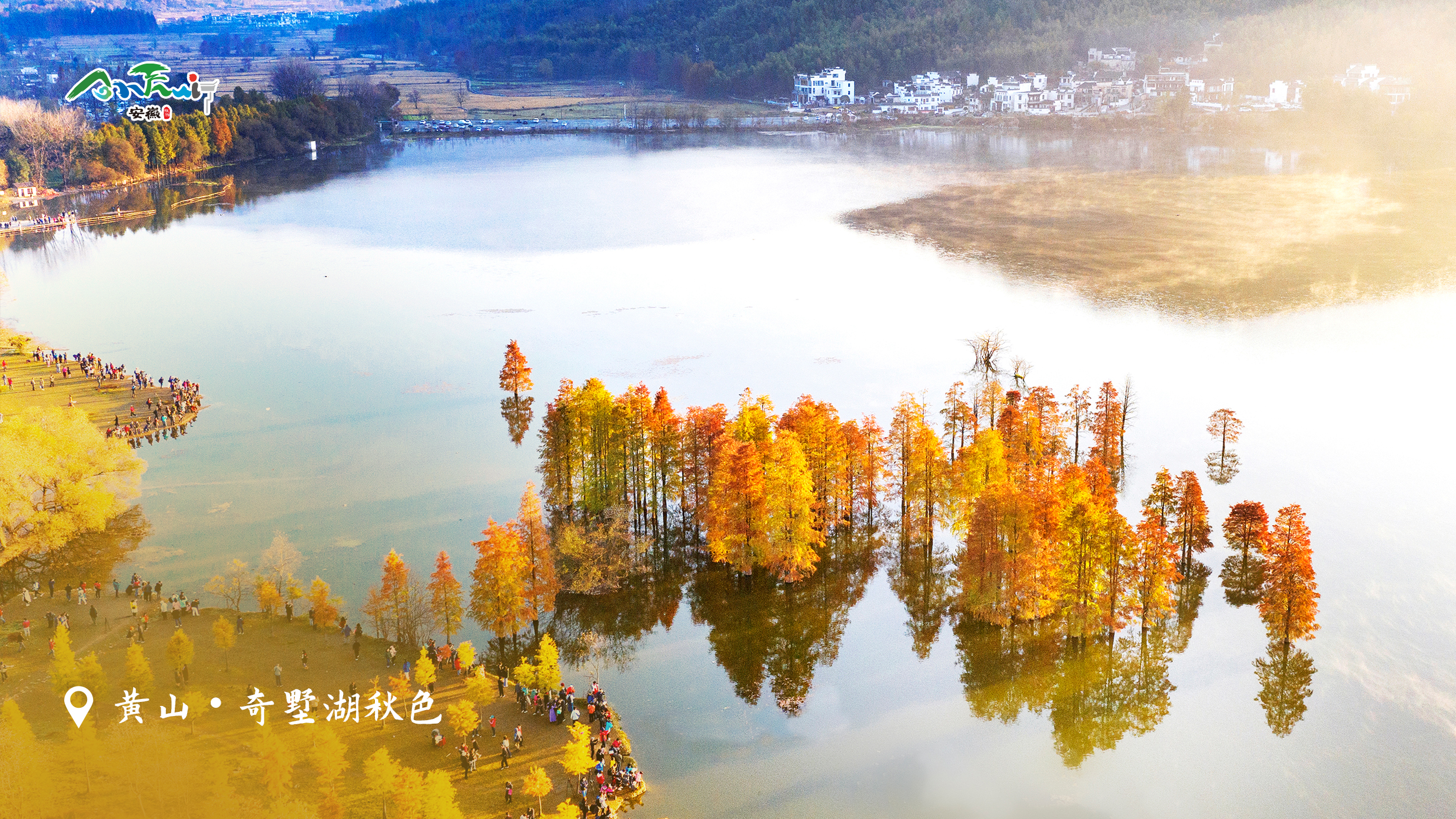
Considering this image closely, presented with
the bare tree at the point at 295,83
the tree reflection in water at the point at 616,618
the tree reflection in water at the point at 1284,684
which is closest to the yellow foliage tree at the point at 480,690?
the tree reflection in water at the point at 616,618

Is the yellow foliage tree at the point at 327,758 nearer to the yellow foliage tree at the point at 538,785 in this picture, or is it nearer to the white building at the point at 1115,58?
the yellow foliage tree at the point at 538,785

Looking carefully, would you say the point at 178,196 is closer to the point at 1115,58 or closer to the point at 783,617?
the point at 783,617

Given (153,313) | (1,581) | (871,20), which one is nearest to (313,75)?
(871,20)

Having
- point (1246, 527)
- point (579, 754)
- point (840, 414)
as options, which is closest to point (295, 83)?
point (840, 414)

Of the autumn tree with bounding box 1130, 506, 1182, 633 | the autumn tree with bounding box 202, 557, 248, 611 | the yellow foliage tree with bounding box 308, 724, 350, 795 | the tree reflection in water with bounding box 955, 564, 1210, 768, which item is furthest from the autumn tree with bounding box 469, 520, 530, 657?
the autumn tree with bounding box 1130, 506, 1182, 633

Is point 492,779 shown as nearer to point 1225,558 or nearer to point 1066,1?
point 1225,558

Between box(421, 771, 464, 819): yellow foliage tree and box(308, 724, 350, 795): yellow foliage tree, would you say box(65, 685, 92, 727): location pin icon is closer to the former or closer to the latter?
box(308, 724, 350, 795): yellow foliage tree

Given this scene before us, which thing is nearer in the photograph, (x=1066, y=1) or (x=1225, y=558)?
(x=1225, y=558)
